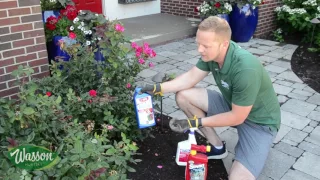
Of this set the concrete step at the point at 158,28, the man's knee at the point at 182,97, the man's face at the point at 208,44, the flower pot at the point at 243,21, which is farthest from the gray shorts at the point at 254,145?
the flower pot at the point at 243,21

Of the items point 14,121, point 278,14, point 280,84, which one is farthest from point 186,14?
point 14,121

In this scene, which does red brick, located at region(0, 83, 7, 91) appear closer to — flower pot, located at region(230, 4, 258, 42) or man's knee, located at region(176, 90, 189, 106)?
man's knee, located at region(176, 90, 189, 106)

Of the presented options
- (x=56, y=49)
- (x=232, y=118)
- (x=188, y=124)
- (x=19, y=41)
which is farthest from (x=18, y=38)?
(x=232, y=118)

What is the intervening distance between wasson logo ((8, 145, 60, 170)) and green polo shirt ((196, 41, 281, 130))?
1324mm

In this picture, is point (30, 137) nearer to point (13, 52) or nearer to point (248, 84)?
point (248, 84)

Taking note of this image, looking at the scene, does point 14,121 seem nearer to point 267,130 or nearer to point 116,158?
point 116,158

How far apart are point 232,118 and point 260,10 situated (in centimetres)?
507

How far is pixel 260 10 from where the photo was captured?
682cm

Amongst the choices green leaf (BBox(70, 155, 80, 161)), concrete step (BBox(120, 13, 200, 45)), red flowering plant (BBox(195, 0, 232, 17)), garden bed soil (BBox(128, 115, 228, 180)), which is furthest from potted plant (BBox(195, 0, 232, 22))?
green leaf (BBox(70, 155, 80, 161))

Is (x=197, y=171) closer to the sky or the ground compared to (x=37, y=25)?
closer to the ground

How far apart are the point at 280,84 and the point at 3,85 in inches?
129

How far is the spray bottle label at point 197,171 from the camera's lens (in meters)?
2.31

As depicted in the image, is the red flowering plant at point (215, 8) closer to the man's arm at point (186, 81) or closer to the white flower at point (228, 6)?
the white flower at point (228, 6)

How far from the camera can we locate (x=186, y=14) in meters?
7.58
